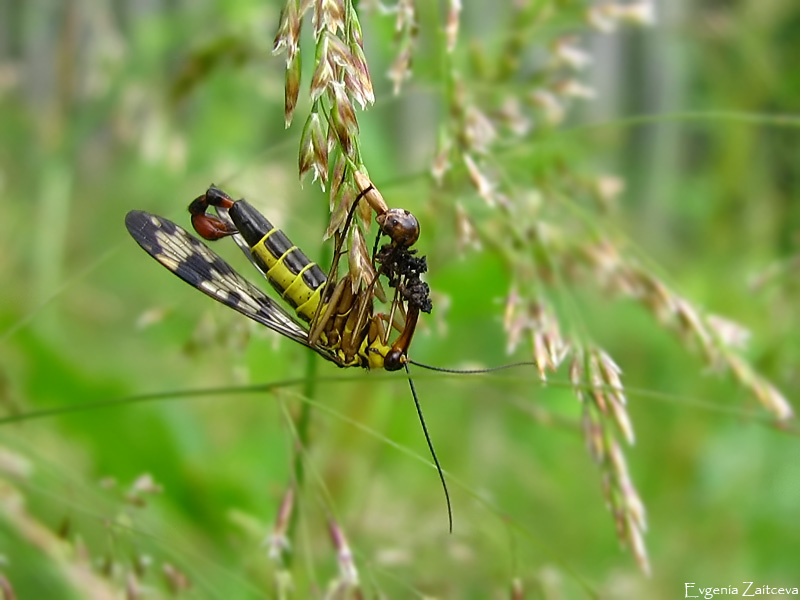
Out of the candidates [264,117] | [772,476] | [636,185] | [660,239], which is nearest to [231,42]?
[772,476]

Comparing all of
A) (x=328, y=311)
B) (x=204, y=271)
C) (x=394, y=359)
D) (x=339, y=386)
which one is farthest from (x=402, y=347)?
(x=339, y=386)

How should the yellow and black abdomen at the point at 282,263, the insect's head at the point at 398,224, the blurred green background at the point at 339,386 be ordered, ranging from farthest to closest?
1. the blurred green background at the point at 339,386
2. the yellow and black abdomen at the point at 282,263
3. the insect's head at the point at 398,224

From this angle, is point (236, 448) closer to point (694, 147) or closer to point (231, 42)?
point (231, 42)

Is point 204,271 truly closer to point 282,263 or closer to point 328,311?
point 282,263

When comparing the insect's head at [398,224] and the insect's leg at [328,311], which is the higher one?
the insect's head at [398,224]

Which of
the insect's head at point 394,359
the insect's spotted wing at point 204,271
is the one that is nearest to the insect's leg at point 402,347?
the insect's head at point 394,359

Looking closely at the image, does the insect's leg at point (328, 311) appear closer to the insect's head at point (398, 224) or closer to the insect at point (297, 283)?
the insect at point (297, 283)
